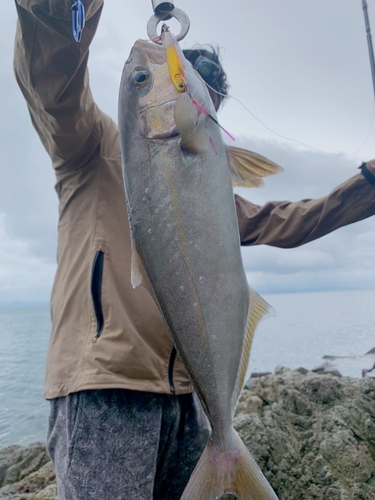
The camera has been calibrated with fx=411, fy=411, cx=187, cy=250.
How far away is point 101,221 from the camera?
2.29 metres

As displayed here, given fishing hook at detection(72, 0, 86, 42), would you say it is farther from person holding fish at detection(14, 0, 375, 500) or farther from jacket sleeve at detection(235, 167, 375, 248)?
jacket sleeve at detection(235, 167, 375, 248)

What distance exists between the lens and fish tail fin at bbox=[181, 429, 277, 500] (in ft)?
5.63

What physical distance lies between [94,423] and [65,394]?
0.20 metres

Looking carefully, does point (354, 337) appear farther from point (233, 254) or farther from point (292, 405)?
point (233, 254)

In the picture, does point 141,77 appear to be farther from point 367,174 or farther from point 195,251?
point 367,174

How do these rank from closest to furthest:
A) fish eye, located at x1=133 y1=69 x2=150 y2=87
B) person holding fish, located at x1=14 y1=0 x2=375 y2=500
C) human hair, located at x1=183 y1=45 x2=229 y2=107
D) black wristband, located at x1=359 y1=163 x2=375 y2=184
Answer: person holding fish, located at x1=14 y1=0 x2=375 y2=500
fish eye, located at x1=133 y1=69 x2=150 y2=87
black wristband, located at x1=359 y1=163 x2=375 y2=184
human hair, located at x1=183 y1=45 x2=229 y2=107

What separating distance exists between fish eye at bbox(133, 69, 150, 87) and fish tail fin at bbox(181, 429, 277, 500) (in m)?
1.61

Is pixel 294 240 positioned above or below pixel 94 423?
above

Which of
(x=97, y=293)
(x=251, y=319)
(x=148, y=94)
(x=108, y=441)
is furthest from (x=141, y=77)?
(x=108, y=441)

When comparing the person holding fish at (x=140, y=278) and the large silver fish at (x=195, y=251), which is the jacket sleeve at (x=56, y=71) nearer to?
the person holding fish at (x=140, y=278)

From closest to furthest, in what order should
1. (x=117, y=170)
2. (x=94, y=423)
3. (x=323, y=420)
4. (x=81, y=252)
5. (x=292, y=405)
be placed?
(x=94, y=423) → (x=81, y=252) → (x=117, y=170) → (x=323, y=420) → (x=292, y=405)

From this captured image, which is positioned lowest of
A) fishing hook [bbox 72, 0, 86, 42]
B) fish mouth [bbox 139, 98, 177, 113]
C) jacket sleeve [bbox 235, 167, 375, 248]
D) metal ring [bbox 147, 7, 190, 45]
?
jacket sleeve [bbox 235, 167, 375, 248]

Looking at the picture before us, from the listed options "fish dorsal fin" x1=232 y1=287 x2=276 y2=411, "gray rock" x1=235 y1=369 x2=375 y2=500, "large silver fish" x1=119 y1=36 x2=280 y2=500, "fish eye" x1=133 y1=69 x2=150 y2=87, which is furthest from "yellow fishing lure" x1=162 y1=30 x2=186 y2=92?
"gray rock" x1=235 y1=369 x2=375 y2=500

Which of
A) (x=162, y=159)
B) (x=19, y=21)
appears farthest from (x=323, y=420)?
(x=19, y=21)
